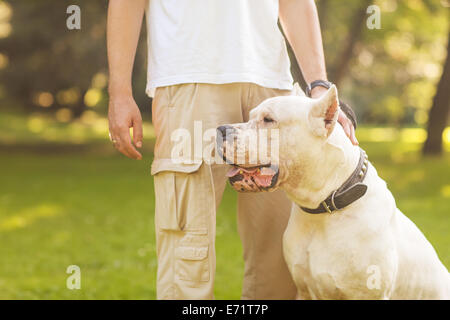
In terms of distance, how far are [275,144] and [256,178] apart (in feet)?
0.62

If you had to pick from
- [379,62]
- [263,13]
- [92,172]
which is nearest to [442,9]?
[379,62]

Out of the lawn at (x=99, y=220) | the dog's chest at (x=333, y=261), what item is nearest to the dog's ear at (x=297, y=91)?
the dog's chest at (x=333, y=261)

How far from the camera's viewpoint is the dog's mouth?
2557 mm

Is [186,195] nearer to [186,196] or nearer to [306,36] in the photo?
[186,196]

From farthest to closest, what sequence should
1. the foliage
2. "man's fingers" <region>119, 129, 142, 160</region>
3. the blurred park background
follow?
the foliage < the blurred park background < "man's fingers" <region>119, 129, 142, 160</region>

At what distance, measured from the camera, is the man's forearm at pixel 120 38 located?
110 inches

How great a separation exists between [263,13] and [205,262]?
1.37 meters

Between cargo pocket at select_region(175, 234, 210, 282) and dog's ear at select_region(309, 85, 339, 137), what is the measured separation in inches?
32.3

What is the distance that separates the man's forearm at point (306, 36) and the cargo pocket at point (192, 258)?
1157 mm

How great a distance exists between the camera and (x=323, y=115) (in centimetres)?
250

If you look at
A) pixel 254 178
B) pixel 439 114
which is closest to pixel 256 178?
pixel 254 178

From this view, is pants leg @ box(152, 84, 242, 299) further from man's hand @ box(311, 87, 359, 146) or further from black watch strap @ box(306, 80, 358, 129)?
man's hand @ box(311, 87, 359, 146)

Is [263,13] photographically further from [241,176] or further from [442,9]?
[442,9]

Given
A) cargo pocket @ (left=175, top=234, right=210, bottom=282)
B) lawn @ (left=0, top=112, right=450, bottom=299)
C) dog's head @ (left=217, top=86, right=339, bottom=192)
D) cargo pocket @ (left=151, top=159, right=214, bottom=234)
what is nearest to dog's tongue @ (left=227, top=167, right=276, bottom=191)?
dog's head @ (left=217, top=86, right=339, bottom=192)
